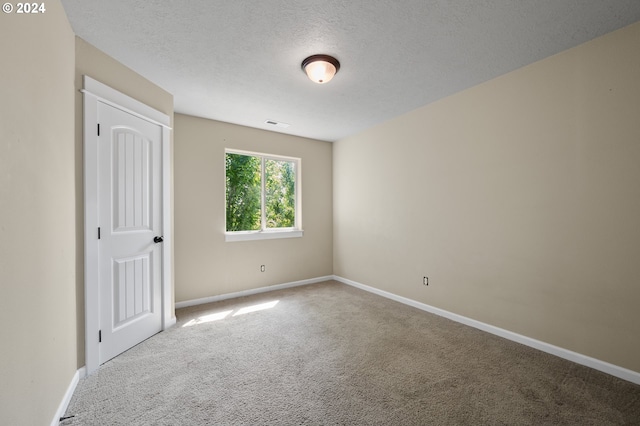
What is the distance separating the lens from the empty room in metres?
1.66

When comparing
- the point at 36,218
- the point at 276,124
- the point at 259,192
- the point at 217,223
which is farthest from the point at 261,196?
the point at 36,218

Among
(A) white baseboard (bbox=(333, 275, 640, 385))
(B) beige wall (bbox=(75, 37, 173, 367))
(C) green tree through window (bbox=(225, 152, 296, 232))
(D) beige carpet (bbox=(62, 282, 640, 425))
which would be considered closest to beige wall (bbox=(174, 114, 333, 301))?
(C) green tree through window (bbox=(225, 152, 296, 232))

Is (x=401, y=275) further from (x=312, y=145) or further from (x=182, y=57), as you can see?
(x=182, y=57)

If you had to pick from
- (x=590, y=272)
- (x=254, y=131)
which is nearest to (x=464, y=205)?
(x=590, y=272)

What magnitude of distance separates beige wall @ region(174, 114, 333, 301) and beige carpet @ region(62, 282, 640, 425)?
36.6 inches

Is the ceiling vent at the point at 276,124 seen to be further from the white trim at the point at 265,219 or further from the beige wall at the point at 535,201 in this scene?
the beige wall at the point at 535,201

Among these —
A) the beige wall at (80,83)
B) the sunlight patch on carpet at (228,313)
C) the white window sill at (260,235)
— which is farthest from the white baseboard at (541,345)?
the beige wall at (80,83)

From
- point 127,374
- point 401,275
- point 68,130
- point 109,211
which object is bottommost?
point 127,374

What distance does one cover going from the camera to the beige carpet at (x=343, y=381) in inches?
67.0

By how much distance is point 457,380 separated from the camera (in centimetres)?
205

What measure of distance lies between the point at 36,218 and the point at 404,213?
3634mm

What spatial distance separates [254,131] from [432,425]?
4.14 meters

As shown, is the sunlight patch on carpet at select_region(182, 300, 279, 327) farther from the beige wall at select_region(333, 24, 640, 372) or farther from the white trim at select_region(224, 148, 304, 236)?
the beige wall at select_region(333, 24, 640, 372)

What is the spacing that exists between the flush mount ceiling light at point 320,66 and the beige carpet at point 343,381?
2.54m
